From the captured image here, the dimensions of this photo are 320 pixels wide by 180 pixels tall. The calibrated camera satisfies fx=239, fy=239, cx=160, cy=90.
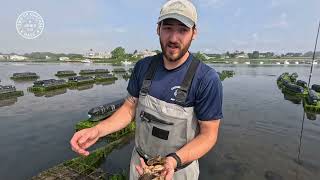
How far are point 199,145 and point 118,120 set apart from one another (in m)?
1.52

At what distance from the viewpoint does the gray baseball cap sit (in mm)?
3099

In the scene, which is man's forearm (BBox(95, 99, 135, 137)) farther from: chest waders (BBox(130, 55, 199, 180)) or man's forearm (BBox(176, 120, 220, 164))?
man's forearm (BBox(176, 120, 220, 164))

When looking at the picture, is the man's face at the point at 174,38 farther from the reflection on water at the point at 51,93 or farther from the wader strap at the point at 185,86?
the reflection on water at the point at 51,93

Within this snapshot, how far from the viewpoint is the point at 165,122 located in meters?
3.45

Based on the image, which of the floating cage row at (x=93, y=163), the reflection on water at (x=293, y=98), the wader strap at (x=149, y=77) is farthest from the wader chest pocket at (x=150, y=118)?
the reflection on water at (x=293, y=98)

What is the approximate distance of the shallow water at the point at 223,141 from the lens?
20906mm

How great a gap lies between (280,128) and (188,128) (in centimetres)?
3481

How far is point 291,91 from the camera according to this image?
5769 centimetres

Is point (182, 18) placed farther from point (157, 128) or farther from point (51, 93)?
point (51, 93)

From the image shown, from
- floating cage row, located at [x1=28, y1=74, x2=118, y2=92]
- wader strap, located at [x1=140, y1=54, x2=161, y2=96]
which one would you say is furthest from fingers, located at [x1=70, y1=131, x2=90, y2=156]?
floating cage row, located at [x1=28, y1=74, x2=118, y2=92]

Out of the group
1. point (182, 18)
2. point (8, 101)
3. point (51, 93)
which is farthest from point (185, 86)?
point (51, 93)

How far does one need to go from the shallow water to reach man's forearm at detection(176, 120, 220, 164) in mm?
17797

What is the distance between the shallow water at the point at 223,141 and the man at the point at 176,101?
1758 cm

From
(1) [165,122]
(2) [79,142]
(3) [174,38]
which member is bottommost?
(2) [79,142]
